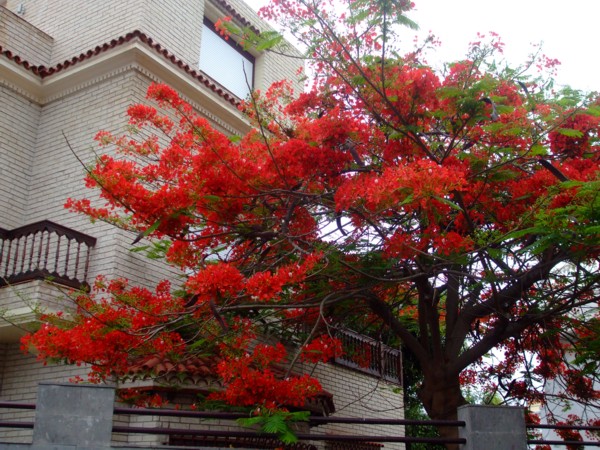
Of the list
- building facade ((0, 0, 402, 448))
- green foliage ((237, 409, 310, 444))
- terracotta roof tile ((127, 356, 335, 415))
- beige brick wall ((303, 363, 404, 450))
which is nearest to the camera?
green foliage ((237, 409, 310, 444))

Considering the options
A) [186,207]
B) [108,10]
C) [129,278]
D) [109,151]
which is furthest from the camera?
[108,10]

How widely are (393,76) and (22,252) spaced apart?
6.19 metres

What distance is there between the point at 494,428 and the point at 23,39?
35.4 feet

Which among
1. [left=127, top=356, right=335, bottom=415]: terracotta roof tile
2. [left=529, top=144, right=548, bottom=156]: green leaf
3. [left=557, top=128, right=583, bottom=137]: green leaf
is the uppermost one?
[left=557, top=128, right=583, bottom=137]: green leaf

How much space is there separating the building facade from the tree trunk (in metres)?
3.09

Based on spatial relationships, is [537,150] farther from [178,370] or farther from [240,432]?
[178,370]

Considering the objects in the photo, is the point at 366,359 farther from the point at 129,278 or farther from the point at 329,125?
the point at 329,125

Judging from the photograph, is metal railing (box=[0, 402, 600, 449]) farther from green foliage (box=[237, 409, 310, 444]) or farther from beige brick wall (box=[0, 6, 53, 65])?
beige brick wall (box=[0, 6, 53, 65])

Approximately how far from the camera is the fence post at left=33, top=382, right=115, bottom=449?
5.65 m

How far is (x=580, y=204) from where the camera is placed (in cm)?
704

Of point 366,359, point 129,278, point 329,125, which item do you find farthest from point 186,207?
point 366,359

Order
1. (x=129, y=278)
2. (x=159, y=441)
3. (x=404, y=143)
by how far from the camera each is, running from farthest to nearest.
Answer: (x=129, y=278) → (x=159, y=441) → (x=404, y=143)

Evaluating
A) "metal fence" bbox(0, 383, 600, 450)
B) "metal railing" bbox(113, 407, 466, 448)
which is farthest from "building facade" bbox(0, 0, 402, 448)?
"metal railing" bbox(113, 407, 466, 448)

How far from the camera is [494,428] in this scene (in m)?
6.46
